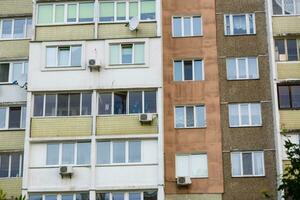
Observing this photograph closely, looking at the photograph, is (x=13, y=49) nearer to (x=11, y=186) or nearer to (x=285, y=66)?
(x=11, y=186)

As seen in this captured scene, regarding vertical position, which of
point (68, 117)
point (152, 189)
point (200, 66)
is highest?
point (200, 66)

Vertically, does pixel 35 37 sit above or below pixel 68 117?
above

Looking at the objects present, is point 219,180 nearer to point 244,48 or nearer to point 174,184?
point 174,184

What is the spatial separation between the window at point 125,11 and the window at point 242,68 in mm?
4716

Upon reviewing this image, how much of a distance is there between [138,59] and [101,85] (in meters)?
2.27

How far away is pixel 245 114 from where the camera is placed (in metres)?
29.5

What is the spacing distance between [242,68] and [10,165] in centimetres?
1277

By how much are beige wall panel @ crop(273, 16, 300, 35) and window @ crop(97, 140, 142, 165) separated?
9232 mm

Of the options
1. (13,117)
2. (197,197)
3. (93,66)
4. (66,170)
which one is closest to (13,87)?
(13,117)

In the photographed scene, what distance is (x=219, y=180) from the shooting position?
1107 inches

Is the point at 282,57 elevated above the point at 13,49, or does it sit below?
below

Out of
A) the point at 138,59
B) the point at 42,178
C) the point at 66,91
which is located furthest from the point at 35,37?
the point at 42,178

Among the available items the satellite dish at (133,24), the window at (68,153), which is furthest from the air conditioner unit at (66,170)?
the satellite dish at (133,24)

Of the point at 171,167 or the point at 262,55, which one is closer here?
the point at 171,167
